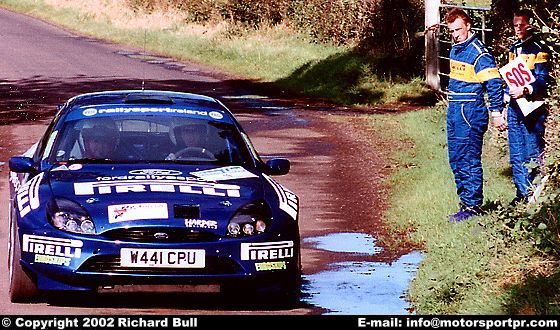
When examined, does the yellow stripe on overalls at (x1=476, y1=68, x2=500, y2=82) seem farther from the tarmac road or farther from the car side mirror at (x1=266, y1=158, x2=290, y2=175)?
the car side mirror at (x1=266, y1=158, x2=290, y2=175)

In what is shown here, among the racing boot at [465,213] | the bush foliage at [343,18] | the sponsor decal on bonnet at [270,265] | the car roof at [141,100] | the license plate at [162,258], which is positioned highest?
the car roof at [141,100]

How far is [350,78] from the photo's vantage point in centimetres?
2967

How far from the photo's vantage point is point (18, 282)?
30.6 ft

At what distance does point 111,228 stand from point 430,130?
12.2 m

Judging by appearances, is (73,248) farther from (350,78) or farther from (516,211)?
(350,78)

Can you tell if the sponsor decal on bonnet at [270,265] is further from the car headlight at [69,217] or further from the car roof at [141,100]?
the car roof at [141,100]

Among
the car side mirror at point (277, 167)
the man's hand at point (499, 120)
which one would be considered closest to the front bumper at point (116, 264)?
the car side mirror at point (277, 167)

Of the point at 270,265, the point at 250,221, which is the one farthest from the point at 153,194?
the point at 270,265

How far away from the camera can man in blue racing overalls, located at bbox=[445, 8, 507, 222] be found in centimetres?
1248

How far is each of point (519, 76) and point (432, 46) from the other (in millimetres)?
14033

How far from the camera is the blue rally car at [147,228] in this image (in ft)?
30.0

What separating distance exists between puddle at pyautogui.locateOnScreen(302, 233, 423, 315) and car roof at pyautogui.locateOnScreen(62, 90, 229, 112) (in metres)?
1.62

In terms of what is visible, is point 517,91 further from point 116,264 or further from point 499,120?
point 116,264

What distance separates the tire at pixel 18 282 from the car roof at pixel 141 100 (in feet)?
6.36
